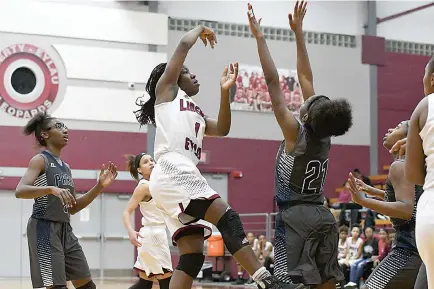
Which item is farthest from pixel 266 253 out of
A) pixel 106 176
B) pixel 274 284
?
pixel 274 284

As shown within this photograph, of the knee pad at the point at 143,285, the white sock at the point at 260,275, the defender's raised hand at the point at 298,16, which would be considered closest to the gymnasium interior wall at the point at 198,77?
the knee pad at the point at 143,285

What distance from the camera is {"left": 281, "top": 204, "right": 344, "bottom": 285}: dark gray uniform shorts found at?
4629 millimetres

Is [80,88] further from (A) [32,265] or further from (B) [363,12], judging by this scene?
(A) [32,265]

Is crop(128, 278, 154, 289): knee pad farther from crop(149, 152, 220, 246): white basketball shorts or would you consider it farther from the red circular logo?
the red circular logo

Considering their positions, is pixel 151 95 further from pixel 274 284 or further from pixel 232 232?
pixel 274 284

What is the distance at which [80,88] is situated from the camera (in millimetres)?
20094

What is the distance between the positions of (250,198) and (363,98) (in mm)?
4613

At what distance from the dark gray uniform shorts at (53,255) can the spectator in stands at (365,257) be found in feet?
26.7

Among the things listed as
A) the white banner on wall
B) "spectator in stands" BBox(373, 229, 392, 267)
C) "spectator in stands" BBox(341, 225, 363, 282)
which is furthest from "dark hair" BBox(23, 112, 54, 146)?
the white banner on wall

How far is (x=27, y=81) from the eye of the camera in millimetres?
19859

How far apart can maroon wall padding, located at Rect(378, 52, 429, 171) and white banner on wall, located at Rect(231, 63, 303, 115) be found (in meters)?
2.70

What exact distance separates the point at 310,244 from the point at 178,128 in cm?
118

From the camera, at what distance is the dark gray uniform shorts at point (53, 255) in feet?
20.1

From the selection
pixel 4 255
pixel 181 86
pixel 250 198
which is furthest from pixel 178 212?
pixel 250 198
